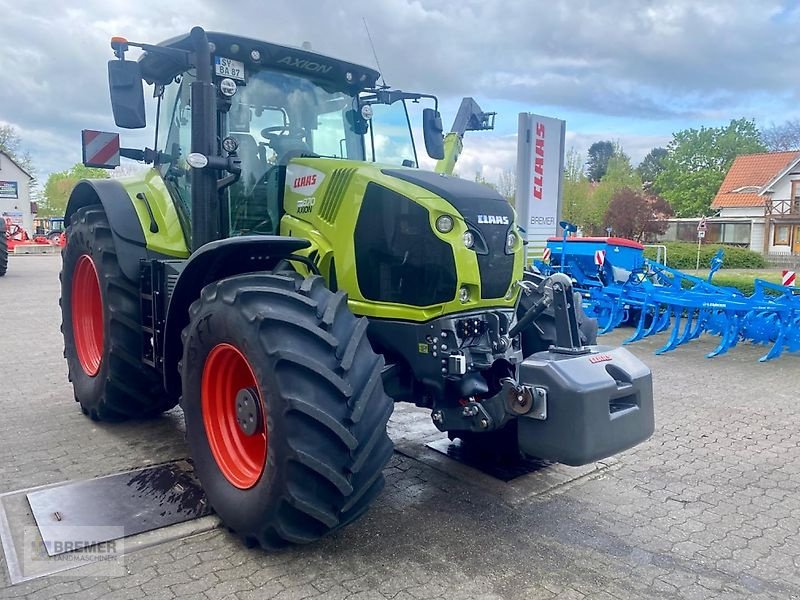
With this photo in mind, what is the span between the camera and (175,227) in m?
4.70

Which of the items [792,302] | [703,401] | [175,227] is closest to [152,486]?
[175,227]

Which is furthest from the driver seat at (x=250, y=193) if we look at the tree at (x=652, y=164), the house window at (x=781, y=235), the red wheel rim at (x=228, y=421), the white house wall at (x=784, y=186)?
the tree at (x=652, y=164)

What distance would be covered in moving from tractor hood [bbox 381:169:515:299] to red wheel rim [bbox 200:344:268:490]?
134 cm

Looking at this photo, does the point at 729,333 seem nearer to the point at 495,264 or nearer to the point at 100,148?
the point at 495,264

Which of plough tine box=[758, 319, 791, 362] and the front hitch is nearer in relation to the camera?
the front hitch

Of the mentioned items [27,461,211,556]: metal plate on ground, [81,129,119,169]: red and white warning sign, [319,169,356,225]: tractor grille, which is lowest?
[27,461,211,556]: metal plate on ground

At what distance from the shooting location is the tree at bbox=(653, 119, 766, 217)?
53781 mm

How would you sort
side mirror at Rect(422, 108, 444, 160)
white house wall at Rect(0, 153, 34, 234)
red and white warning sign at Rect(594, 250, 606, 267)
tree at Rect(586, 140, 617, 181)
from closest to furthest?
side mirror at Rect(422, 108, 444, 160), red and white warning sign at Rect(594, 250, 606, 267), white house wall at Rect(0, 153, 34, 234), tree at Rect(586, 140, 617, 181)

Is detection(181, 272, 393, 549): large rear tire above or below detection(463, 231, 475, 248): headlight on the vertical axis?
below

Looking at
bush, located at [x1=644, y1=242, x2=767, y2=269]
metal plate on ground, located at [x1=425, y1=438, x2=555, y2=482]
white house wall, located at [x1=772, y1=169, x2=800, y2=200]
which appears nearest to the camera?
metal plate on ground, located at [x1=425, y1=438, x2=555, y2=482]

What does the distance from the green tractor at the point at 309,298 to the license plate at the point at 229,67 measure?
1 centimetres

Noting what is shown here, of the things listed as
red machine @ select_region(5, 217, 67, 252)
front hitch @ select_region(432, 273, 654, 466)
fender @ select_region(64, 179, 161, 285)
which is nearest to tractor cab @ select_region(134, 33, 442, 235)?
fender @ select_region(64, 179, 161, 285)

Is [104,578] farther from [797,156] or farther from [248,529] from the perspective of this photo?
[797,156]

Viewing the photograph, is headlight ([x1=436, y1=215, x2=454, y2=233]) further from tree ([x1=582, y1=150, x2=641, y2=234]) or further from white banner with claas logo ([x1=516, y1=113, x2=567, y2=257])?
tree ([x1=582, y1=150, x2=641, y2=234])
